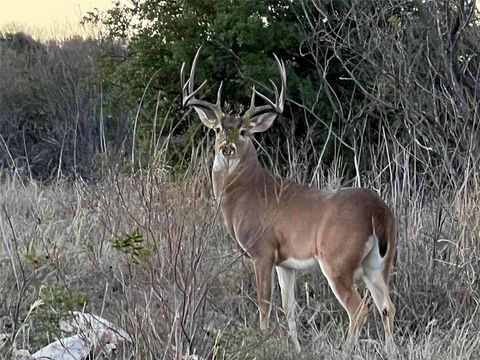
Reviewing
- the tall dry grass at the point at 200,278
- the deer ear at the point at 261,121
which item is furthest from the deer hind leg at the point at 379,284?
the deer ear at the point at 261,121

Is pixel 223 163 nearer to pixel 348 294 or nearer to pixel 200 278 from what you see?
pixel 348 294

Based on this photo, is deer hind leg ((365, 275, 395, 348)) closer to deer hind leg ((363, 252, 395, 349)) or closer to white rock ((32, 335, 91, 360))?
deer hind leg ((363, 252, 395, 349))

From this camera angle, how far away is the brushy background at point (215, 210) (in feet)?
16.5

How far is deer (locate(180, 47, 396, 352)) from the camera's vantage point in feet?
20.5

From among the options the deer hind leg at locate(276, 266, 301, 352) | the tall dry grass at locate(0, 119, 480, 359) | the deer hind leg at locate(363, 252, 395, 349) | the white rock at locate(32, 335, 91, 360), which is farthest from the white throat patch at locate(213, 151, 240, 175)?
the white rock at locate(32, 335, 91, 360)

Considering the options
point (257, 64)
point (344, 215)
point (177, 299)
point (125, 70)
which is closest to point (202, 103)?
point (344, 215)

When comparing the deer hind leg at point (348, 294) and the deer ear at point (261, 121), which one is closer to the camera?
the deer hind leg at point (348, 294)

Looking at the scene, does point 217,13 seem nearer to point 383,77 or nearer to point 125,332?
point 383,77

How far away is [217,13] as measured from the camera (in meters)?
13.3

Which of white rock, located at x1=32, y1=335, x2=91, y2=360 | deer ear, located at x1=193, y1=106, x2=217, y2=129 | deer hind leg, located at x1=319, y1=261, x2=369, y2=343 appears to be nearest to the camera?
white rock, located at x1=32, y1=335, x2=91, y2=360

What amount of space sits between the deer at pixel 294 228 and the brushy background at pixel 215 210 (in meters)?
0.17

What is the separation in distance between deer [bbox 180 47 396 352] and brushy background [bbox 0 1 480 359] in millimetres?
170

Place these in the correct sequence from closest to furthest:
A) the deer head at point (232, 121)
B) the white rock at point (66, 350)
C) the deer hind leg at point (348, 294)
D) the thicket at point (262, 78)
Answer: the white rock at point (66, 350) → the deer hind leg at point (348, 294) → the deer head at point (232, 121) → the thicket at point (262, 78)

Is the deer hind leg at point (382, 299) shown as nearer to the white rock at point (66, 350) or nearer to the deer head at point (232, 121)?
the deer head at point (232, 121)
